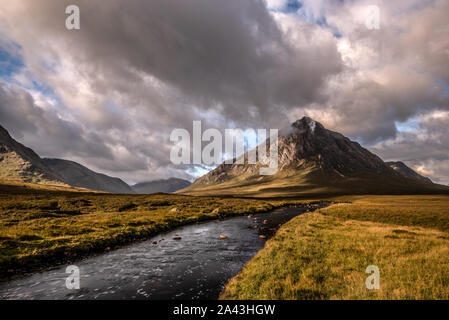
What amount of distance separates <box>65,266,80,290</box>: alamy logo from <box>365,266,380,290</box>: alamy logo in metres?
18.6

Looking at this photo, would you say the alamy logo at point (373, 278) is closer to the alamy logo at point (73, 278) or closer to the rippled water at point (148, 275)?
the rippled water at point (148, 275)

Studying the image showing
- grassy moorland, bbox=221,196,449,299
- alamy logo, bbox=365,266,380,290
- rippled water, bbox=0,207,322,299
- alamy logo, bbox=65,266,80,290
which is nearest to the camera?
grassy moorland, bbox=221,196,449,299

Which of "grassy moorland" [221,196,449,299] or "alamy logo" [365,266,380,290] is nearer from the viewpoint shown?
"grassy moorland" [221,196,449,299]

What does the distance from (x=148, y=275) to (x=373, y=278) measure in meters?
15.6

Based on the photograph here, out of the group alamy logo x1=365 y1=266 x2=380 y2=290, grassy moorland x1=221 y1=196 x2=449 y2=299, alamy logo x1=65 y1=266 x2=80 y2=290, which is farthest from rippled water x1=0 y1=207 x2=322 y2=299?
alamy logo x1=365 y1=266 x2=380 y2=290

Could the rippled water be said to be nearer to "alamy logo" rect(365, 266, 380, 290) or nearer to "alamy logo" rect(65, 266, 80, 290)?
"alamy logo" rect(65, 266, 80, 290)

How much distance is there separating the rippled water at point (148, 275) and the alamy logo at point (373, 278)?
8.76m

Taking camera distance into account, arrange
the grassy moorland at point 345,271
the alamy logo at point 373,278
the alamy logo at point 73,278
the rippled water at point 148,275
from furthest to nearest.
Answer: the alamy logo at point 73,278, the rippled water at point 148,275, the alamy logo at point 373,278, the grassy moorland at point 345,271

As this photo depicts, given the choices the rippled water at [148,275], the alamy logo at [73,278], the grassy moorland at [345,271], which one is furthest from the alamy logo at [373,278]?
the alamy logo at [73,278]

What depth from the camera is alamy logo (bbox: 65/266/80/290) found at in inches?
565

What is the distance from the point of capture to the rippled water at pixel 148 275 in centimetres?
1322
